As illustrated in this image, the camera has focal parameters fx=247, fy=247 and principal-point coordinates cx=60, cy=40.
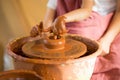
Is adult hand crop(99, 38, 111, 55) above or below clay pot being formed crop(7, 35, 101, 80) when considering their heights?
below

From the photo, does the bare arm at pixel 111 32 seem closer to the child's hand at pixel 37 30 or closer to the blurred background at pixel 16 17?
the child's hand at pixel 37 30

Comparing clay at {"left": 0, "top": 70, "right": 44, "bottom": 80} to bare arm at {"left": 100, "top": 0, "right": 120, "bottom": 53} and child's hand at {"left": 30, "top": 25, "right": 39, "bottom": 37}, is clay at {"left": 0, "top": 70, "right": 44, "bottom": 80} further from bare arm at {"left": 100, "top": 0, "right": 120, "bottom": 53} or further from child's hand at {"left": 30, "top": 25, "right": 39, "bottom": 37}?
bare arm at {"left": 100, "top": 0, "right": 120, "bottom": 53}

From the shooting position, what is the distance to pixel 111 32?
124 cm

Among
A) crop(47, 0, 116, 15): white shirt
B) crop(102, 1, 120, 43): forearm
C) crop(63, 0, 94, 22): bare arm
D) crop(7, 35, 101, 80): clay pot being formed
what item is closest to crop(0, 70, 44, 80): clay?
crop(7, 35, 101, 80): clay pot being formed

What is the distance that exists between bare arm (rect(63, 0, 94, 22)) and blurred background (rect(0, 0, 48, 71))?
2.46 ft

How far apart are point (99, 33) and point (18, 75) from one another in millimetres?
517

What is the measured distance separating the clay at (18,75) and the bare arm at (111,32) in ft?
1.33

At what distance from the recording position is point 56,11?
1407 millimetres

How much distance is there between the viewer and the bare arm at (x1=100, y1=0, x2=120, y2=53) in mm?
1176

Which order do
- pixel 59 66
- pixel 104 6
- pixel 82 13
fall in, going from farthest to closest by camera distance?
1. pixel 104 6
2. pixel 82 13
3. pixel 59 66

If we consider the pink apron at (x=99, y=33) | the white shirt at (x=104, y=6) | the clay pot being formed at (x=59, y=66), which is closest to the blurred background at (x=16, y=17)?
the pink apron at (x=99, y=33)

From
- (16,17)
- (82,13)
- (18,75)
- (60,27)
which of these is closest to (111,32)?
(82,13)

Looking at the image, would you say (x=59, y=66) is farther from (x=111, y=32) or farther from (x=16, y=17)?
(x=16, y=17)

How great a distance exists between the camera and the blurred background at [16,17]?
184 centimetres
